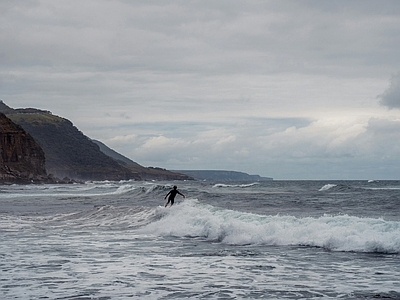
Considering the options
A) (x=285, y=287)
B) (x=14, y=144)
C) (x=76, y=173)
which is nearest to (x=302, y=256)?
(x=285, y=287)

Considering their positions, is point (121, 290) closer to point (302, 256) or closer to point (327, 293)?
point (327, 293)

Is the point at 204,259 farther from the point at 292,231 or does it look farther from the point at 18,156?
the point at 18,156

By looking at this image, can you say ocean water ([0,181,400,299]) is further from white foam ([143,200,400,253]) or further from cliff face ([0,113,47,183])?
cliff face ([0,113,47,183])

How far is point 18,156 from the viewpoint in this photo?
465 ft

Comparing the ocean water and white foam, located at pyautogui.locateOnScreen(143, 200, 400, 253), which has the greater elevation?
white foam, located at pyautogui.locateOnScreen(143, 200, 400, 253)

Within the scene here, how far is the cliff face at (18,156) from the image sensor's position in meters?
131

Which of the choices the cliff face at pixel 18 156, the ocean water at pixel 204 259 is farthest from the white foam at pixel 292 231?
the cliff face at pixel 18 156

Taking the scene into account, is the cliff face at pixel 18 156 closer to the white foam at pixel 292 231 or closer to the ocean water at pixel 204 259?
the ocean water at pixel 204 259

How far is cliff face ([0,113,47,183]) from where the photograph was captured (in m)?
131

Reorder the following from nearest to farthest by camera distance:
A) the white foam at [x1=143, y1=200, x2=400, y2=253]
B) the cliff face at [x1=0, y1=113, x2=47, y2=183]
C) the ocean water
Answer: the ocean water → the white foam at [x1=143, y1=200, x2=400, y2=253] → the cliff face at [x1=0, y1=113, x2=47, y2=183]

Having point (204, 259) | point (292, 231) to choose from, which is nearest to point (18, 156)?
point (292, 231)

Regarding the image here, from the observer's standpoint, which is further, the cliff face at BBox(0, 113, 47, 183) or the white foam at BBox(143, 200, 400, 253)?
the cliff face at BBox(0, 113, 47, 183)

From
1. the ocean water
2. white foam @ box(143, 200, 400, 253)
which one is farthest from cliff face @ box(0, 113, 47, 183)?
white foam @ box(143, 200, 400, 253)

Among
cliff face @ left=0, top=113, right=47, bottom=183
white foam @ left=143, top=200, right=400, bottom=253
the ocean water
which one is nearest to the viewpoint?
the ocean water
